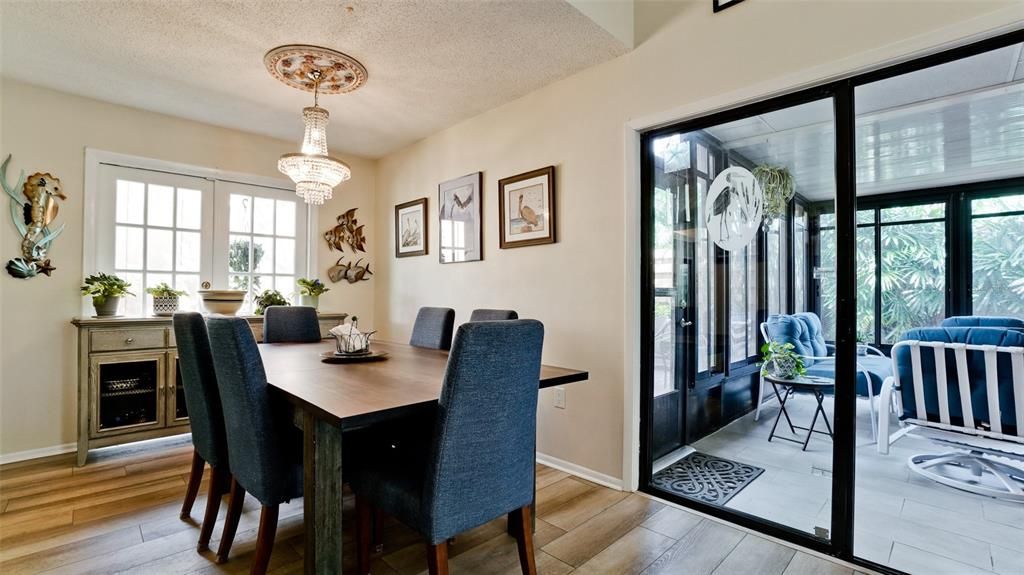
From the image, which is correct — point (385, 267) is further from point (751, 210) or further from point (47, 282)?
point (751, 210)

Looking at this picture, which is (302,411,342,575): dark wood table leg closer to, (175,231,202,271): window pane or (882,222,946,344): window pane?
(882,222,946,344): window pane

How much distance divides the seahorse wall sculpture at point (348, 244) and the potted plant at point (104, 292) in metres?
1.58

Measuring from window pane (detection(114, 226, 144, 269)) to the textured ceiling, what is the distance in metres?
0.92

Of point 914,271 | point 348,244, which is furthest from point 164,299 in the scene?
point 914,271

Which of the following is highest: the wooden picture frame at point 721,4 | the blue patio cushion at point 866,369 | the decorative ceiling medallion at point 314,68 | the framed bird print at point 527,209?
the wooden picture frame at point 721,4

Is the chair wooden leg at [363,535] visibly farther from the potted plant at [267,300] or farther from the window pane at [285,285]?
the window pane at [285,285]

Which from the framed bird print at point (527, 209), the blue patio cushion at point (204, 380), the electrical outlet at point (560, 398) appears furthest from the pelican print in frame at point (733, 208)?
the blue patio cushion at point (204, 380)

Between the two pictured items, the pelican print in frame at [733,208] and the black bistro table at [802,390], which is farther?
the pelican print in frame at [733,208]

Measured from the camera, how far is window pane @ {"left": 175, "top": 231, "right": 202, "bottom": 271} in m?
3.65

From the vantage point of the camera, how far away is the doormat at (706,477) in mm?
2332

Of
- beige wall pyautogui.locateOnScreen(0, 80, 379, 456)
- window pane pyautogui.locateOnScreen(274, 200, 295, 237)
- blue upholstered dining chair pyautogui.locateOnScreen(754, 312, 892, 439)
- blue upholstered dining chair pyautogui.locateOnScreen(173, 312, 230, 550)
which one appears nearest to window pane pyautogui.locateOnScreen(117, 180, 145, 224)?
beige wall pyautogui.locateOnScreen(0, 80, 379, 456)

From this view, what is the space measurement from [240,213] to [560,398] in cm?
311

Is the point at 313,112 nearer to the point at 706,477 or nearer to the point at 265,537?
the point at 265,537

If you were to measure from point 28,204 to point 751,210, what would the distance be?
435 cm
